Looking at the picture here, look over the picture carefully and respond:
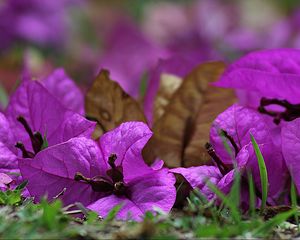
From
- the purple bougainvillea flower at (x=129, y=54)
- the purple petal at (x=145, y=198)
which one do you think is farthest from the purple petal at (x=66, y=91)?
the purple bougainvillea flower at (x=129, y=54)

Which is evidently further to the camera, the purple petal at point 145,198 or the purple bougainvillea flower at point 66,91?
the purple bougainvillea flower at point 66,91

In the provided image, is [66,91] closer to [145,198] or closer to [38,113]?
[38,113]

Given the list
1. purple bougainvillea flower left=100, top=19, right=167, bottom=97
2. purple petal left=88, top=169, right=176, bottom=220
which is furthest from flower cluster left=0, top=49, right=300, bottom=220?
purple bougainvillea flower left=100, top=19, right=167, bottom=97

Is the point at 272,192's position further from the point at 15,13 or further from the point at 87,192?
the point at 15,13

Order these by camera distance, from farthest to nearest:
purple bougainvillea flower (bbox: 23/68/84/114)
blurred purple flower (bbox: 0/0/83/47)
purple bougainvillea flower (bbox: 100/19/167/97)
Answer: blurred purple flower (bbox: 0/0/83/47), purple bougainvillea flower (bbox: 100/19/167/97), purple bougainvillea flower (bbox: 23/68/84/114)

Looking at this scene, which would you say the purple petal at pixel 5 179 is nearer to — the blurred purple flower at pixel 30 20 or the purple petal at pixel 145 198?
the purple petal at pixel 145 198

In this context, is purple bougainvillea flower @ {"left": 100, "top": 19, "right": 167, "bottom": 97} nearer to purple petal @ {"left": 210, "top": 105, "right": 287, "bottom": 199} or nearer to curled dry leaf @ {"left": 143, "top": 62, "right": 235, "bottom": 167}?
curled dry leaf @ {"left": 143, "top": 62, "right": 235, "bottom": 167}
